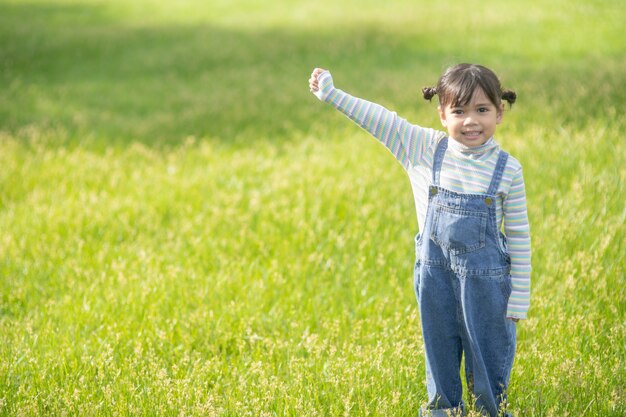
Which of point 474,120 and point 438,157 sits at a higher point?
point 474,120

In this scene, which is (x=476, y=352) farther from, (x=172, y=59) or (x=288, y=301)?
(x=172, y=59)

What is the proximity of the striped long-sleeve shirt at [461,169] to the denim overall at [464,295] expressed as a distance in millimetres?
42

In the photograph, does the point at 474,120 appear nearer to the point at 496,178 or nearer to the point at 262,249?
the point at 496,178

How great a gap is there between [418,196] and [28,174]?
19.8ft

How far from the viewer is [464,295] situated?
3.43m

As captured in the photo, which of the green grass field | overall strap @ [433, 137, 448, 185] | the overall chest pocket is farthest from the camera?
the green grass field

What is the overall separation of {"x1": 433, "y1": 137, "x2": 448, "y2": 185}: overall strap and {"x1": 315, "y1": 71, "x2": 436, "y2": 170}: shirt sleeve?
0.04 meters

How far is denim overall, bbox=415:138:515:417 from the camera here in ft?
11.1

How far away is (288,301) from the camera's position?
17.2 ft

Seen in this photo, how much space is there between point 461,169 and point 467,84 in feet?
1.32

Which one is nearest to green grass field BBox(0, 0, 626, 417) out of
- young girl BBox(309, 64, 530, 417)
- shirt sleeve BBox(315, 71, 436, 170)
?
young girl BBox(309, 64, 530, 417)

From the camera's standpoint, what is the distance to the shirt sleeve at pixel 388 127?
3523 mm

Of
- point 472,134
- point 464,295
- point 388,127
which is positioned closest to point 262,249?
point 388,127

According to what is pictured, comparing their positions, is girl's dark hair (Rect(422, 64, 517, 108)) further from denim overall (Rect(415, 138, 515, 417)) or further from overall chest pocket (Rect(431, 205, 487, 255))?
overall chest pocket (Rect(431, 205, 487, 255))
